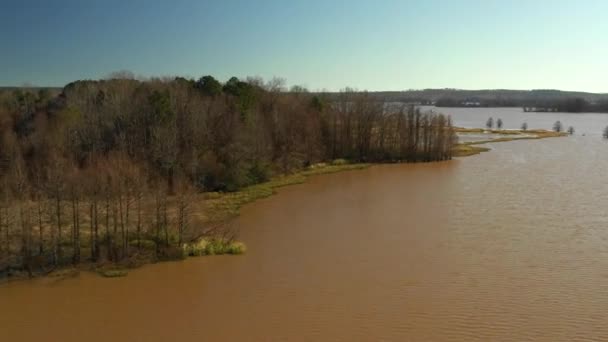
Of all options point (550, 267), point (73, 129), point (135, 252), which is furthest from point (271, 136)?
point (550, 267)

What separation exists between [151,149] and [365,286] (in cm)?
1941

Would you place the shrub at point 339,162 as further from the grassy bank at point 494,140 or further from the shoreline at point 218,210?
the grassy bank at point 494,140

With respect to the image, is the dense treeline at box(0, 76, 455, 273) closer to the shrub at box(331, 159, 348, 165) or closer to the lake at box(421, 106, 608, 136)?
the shrub at box(331, 159, 348, 165)

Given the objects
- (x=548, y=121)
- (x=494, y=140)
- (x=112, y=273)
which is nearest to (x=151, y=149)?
(x=112, y=273)

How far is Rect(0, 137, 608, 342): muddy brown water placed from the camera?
12.9m

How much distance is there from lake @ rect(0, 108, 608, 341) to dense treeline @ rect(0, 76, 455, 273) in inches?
84.1

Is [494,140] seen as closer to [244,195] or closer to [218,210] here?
[244,195]

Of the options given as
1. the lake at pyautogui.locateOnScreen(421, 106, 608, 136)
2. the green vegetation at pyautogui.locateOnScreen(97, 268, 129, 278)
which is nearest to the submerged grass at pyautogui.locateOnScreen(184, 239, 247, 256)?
the green vegetation at pyautogui.locateOnScreen(97, 268, 129, 278)

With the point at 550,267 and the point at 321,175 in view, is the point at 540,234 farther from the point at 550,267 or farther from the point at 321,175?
the point at 321,175

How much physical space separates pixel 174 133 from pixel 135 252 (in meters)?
14.2

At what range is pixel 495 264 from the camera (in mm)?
17594

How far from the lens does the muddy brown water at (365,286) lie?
12.9 metres

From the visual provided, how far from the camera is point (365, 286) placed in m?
15.7

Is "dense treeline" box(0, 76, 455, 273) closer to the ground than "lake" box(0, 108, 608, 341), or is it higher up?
higher up
